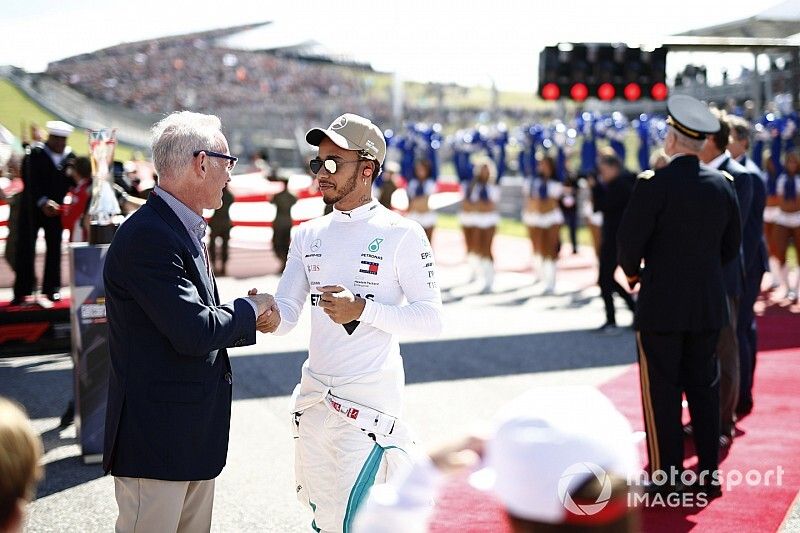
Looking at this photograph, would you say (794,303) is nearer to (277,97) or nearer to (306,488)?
(306,488)

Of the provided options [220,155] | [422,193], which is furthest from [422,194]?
[220,155]

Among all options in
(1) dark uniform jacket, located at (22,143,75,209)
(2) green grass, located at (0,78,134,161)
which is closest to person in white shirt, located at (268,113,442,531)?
(1) dark uniform jacket, located at (22,143,75,209)

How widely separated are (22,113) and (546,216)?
4425 cm

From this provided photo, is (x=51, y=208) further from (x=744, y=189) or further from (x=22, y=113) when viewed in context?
(x=22, y=113)

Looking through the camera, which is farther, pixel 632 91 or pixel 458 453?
pixel 632 91

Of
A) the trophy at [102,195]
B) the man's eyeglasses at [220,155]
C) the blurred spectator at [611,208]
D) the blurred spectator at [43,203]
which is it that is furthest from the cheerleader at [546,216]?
the man's eyeglasses at [220,155]

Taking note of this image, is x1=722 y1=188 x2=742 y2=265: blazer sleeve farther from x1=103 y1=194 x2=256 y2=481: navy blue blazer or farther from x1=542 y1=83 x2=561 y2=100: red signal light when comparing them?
x1=542 y1=83 x2=561 y2=100: red signal light

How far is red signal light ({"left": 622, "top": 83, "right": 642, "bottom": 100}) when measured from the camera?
14812mm

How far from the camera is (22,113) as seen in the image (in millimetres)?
52031

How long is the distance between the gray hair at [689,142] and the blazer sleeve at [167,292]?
2.93 metres

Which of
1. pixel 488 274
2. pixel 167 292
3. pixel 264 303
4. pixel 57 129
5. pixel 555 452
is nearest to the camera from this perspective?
pixel 555 452

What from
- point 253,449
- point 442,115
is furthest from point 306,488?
point 442,115

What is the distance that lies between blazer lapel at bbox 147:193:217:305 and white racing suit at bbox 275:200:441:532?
501mm

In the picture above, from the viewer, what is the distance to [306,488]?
365 centimetres
